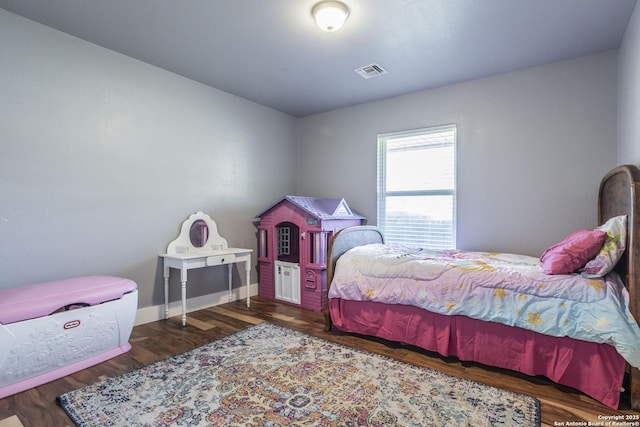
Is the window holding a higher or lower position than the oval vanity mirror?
higher

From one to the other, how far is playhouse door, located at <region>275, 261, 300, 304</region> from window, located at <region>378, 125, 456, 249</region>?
121cm

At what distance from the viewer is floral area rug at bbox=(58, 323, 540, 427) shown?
1610 millimetres

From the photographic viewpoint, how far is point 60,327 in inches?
80.4

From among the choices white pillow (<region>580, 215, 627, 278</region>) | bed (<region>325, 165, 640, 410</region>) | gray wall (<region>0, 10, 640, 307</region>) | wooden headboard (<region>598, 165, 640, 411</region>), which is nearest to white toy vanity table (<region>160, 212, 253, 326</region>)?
gray wall (<region>0, 10, 640, 307</region>)

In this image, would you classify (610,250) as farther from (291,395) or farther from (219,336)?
(219,336)

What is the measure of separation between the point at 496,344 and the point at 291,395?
1.36 metres

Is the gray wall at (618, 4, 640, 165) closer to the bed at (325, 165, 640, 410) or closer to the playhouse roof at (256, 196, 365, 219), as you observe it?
the bed at (325, 165, 640, 410)

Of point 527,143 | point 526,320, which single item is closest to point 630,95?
point 527,143

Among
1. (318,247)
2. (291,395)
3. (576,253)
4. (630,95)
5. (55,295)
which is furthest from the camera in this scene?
(318,247)

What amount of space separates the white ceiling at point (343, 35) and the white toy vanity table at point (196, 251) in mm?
1555

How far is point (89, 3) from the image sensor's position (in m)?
2.14

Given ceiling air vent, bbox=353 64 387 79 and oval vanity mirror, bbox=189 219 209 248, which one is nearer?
ceiling air vent, bbox=353 64 387 79

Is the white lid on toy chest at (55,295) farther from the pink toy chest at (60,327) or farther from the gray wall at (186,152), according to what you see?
the gray wall at (186,152)

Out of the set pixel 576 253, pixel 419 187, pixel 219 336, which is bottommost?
pixel 219 336
